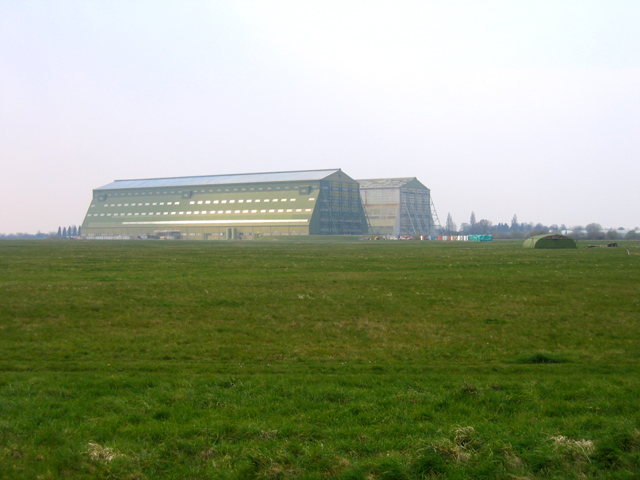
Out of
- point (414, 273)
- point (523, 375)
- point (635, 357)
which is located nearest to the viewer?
point (523, 375)

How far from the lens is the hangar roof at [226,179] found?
501ft

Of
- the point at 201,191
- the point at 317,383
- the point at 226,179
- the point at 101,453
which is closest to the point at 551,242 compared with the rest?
the point at 317,383

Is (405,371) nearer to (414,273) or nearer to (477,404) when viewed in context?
(477,404)

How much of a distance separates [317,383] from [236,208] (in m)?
144

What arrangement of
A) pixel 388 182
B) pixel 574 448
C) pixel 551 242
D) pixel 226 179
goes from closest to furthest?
pixel 574 448
pixel 551 242
pixel 226 179
pixel 388 182

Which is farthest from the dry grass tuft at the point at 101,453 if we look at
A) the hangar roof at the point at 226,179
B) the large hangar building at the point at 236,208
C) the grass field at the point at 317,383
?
the hangar roof at the point at 226,179

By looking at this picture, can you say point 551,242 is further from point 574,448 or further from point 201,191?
point 201,191

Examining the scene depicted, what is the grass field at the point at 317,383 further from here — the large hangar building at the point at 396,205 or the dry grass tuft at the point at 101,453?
the large hangar building at the point at 396,205

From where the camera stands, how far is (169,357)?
48.0 ft

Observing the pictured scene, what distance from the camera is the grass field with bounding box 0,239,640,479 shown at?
25.0 ft

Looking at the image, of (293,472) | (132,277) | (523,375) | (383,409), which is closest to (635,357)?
(523,375)

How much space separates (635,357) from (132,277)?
25121 mm

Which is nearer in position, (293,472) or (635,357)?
(293,472)

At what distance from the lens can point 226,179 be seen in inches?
6481
